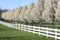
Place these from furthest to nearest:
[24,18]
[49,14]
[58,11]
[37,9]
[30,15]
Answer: [24,18], [30,15], [37,9], [49,14], [58,11]

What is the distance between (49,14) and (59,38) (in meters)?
30.2

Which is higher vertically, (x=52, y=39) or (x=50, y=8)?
(x=50, y=8)

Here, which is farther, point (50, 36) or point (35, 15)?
point (35, 15)

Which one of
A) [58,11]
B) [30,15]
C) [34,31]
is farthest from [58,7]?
[30,15]

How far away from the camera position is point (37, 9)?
257ft

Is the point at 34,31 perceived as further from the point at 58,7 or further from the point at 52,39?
the point at 58,7

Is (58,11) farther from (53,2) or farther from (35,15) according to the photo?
(35,15)

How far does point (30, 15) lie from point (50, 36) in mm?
61540

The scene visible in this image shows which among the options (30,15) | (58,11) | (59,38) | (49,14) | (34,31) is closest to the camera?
(59,38)

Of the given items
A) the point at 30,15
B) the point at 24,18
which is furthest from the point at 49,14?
the point at 24,18

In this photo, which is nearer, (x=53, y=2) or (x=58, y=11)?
(x=58, y=11)

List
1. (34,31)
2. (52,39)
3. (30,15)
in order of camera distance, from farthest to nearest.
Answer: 1. (30,15)
2. (34,31)
3. (52,39)

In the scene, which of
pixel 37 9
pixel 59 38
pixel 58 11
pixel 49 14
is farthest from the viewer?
pixel 37 9

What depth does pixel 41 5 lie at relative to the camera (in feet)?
269
